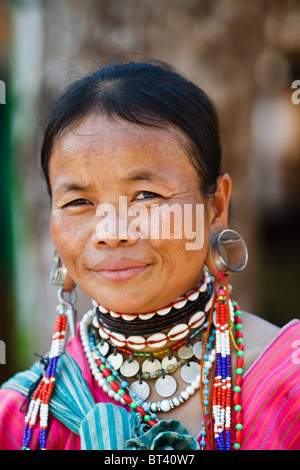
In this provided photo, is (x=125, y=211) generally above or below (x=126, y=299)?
above

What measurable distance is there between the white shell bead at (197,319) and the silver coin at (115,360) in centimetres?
27

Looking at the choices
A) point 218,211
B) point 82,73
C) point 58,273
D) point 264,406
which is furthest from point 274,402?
point 82,73

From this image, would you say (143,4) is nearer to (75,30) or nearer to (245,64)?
(75,30)

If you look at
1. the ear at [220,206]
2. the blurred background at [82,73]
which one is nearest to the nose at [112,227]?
the ear at [220,206]

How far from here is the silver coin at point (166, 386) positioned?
1.74 m

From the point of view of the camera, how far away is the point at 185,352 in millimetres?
1781

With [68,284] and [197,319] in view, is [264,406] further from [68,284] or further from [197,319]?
[68,284]

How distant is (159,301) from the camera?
1721 mm

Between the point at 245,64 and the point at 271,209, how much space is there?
6546 mm

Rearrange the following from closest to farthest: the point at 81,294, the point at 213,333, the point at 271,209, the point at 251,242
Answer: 1. the point at 213,333
2. the point at 81,294
3. the point at 251,242
4. the point at 271,209

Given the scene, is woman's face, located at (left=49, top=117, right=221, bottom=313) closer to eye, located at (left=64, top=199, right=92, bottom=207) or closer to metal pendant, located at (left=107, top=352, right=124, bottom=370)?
eye, located at (left=64, top=199, right=92, bottom=207)

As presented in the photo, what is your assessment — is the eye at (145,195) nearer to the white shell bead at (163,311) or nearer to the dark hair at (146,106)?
the dark hair at (146,106)

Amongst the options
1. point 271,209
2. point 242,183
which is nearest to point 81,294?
point 242,183

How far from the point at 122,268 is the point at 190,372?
425 millimetres
